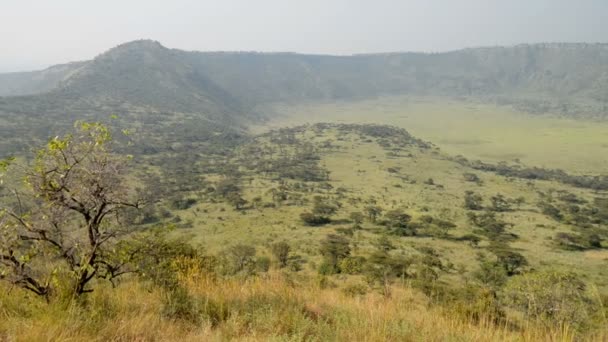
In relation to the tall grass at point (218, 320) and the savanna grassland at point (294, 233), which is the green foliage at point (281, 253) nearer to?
the savanna grassland at point (294, 233)

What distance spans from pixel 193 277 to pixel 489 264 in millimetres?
43233

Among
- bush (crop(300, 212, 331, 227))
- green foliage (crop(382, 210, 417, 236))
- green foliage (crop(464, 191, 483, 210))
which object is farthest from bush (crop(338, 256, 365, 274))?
green foliage (crop(464, 191, 483, 210))

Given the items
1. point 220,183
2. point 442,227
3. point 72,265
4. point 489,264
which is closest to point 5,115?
point 220,183

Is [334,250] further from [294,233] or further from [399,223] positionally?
[399,223]

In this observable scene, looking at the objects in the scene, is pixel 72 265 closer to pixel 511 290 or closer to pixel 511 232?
pixel 511 290

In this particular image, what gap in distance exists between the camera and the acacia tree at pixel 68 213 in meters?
5.16

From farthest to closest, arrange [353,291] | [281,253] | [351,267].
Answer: [281,253]
[351,267]
[353,291]

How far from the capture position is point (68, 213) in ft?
18.2

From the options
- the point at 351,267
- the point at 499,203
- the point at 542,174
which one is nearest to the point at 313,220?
the point at 351,267

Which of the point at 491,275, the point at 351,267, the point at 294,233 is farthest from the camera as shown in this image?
the point at 294,233

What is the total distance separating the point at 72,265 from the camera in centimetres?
541

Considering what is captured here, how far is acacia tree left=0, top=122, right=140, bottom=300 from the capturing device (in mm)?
5160

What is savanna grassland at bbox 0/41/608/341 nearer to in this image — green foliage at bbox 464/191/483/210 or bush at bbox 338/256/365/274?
bush at bbox 338/256/365/274

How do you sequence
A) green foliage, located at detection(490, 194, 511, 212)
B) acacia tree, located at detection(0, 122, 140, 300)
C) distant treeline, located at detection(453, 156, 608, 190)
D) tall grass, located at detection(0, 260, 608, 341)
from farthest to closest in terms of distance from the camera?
distant treeline, located at detection(453, 156, 608, 190) < green foliage, located at detection(490, 194, 511, 212) < acacia tree, located at detection(0, 122, 140, 300) < tall grass, located at detection(0, 260, 608, 341)
